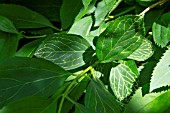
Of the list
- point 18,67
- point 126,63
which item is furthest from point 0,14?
point 126,63

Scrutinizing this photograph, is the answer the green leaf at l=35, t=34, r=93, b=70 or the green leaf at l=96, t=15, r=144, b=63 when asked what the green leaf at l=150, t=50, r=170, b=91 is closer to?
the green leaf at l=96, t=15, r=144, b=63

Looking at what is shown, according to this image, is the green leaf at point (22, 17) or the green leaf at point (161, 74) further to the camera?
the green leaf at point (22, 17)

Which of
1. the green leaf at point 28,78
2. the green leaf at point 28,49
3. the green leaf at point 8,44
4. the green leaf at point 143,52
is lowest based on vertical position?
the green leaf at point 143,52

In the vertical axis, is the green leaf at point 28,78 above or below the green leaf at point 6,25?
below

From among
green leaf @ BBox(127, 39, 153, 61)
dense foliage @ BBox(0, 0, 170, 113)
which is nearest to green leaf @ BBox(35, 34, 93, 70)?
dense foliage @ BBox(0, 0, 170, 113)

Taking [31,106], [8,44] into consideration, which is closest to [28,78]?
[31,106]

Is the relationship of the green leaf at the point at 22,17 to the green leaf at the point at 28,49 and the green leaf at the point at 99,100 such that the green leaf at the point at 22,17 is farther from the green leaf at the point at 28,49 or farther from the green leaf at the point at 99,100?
the green leaf at the point at 99,100

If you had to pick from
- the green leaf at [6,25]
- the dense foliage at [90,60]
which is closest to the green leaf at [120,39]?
the dense foliage at [90,60]
